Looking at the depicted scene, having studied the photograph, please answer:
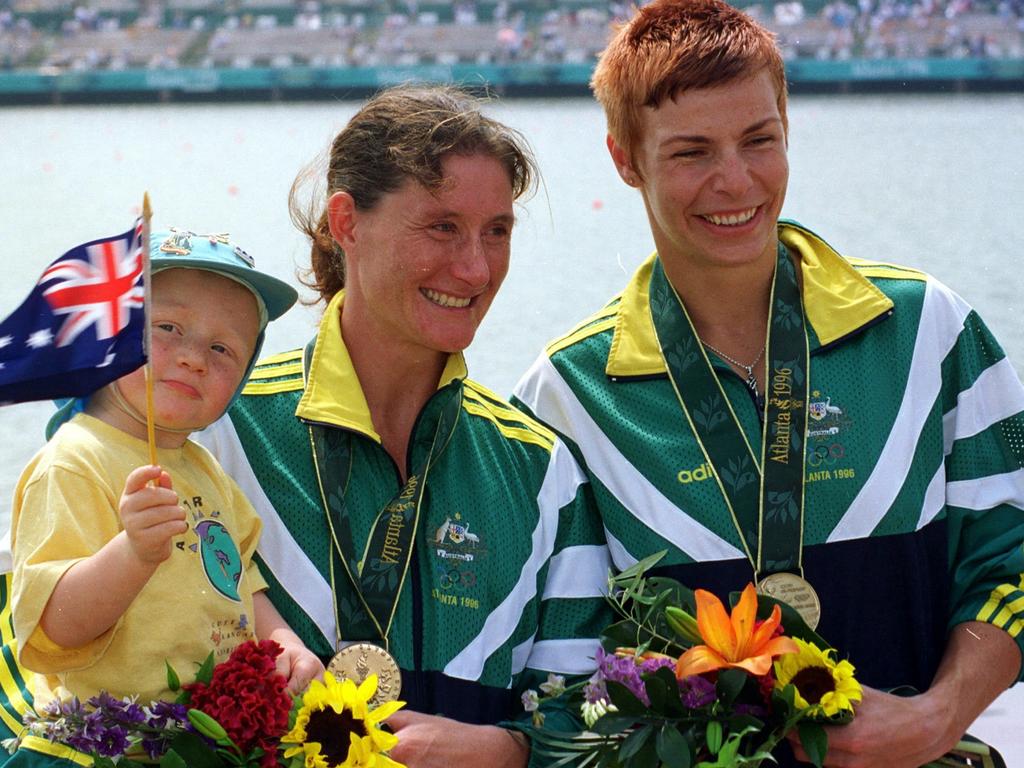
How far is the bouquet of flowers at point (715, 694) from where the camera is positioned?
2.29 meters

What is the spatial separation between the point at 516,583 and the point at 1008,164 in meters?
11.7

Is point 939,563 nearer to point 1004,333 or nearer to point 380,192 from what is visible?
point 380,192

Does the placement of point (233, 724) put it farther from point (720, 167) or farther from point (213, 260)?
point (720, 167)

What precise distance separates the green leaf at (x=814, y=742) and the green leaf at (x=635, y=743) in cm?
24

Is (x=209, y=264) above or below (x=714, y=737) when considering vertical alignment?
above

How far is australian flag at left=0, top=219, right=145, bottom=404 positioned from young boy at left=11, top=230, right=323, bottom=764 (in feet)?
0.27

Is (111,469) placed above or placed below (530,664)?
above

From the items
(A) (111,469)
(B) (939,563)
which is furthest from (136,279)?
(B) (939,563)

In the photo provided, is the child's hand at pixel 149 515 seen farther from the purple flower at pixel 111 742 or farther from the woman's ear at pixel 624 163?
the woman's ear at pixel 624 163

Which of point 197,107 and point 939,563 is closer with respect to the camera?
point 939,563

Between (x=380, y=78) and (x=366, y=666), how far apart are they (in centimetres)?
2649

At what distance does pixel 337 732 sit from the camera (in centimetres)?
222

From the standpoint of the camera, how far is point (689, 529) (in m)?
2.67

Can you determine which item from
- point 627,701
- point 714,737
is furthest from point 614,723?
point 714,737
